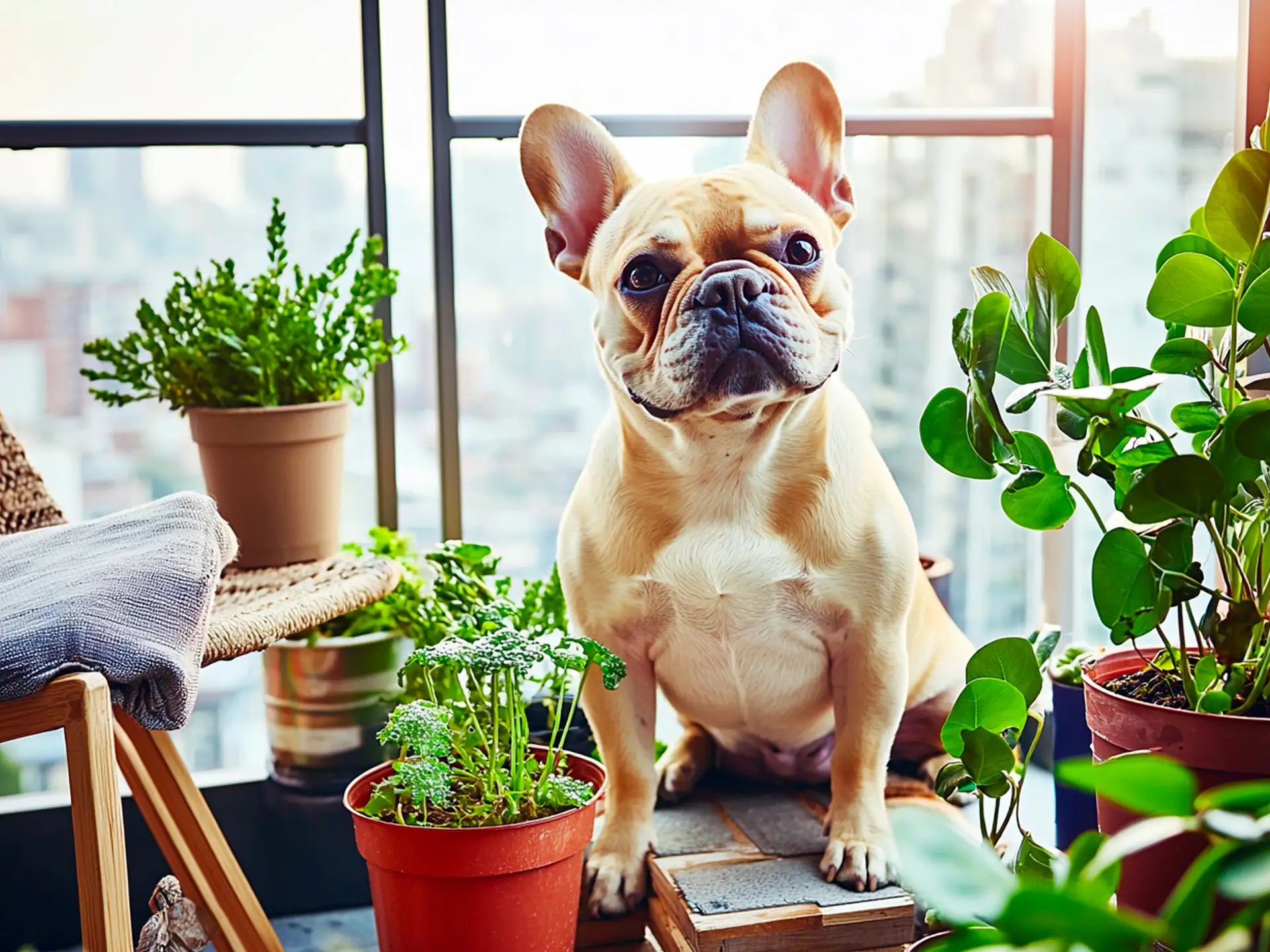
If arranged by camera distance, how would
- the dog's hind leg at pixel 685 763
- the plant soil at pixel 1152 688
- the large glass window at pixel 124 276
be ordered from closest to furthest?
the plant soil at pixel 1152 688, the dog's hind leg at pixel 685 763, the large glass window at pixel 124 276

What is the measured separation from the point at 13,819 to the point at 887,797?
137cm

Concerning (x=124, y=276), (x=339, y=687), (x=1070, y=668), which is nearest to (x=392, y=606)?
(x=339, y=687)

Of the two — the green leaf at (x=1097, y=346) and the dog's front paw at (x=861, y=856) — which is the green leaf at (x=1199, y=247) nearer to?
the green leaf at (x=1097, y=346)

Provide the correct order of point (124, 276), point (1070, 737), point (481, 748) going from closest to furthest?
1. point (481, 748)
2. point (1070, 737)
3. point (124, 276)

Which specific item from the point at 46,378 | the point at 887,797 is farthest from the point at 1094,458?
the point at 46,378

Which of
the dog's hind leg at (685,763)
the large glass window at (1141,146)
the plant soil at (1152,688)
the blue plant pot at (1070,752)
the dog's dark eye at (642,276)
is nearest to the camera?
the plant soil at (1152,688)

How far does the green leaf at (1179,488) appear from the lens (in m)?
0.88

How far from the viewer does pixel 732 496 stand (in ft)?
4.83

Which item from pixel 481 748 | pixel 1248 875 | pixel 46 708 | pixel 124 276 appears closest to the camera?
pixel 1248 875

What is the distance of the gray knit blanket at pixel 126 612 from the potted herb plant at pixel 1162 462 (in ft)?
2.43

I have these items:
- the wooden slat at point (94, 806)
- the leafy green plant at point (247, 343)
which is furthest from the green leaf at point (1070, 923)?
the leafy green plant at point (247, 343)

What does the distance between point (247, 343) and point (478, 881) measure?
0.86 meters

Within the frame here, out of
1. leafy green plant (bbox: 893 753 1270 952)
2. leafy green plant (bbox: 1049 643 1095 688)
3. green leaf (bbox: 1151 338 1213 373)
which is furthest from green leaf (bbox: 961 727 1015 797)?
leafy green plant (bbox: 1049 643 1095 688)

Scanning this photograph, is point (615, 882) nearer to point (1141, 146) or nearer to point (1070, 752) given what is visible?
point (1070, 752)
